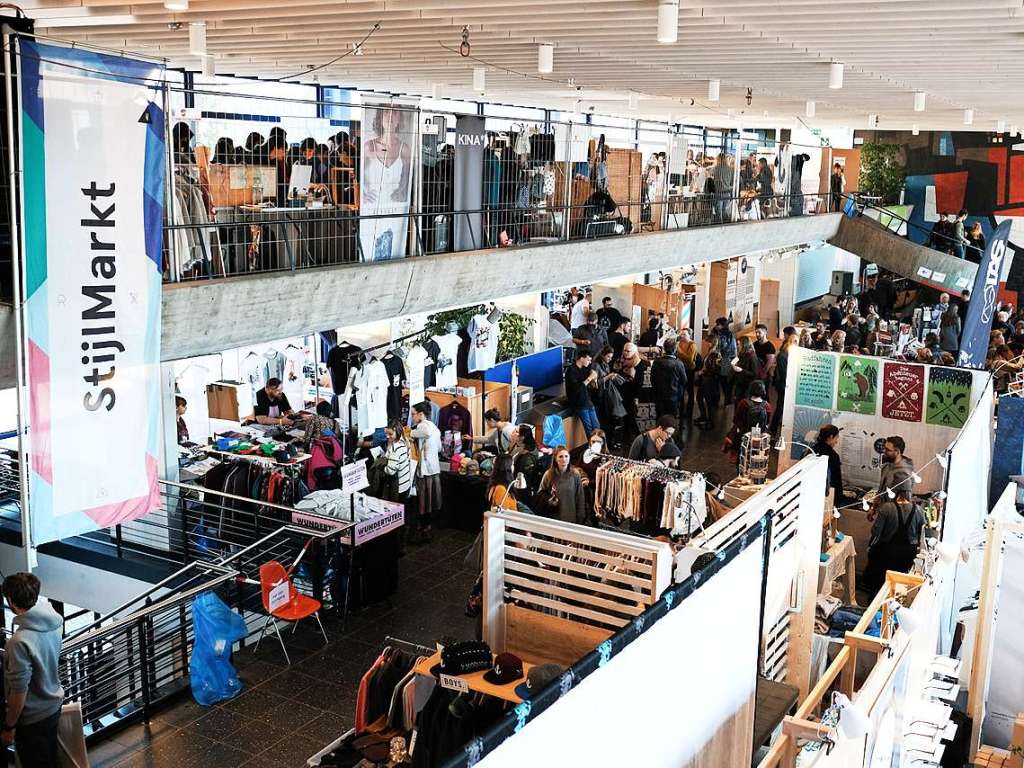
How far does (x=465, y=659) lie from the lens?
182 inches

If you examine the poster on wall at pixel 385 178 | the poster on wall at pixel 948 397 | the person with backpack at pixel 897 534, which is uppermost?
the poster on wall at pixel 385 178

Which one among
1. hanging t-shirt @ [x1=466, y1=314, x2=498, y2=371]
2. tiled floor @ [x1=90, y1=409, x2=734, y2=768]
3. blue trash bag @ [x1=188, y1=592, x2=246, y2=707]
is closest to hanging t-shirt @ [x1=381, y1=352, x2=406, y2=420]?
hanging t-shirt @ [x1=466, y1=314, x2=498, y2=371]

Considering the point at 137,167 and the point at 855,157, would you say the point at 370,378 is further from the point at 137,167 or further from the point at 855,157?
the point at 855,157

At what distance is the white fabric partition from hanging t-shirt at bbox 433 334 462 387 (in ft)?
28.2

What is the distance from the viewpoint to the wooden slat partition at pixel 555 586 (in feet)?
16.0

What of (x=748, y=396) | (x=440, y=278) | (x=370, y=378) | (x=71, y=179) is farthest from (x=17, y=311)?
(x=748, y=396)

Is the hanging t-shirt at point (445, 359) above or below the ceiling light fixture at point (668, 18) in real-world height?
below

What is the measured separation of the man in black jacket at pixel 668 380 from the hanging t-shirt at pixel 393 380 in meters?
4.01

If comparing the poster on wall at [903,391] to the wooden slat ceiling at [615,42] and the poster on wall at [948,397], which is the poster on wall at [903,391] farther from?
the wooden slat ceiling at [615,42]

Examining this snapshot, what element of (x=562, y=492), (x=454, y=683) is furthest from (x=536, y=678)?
(x=562, y=492)

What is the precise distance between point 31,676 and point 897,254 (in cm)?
1939

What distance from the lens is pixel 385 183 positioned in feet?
30.5

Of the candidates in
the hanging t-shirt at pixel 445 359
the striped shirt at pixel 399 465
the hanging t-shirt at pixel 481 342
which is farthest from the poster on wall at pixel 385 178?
the hanging t-shirt at pixel 481 342

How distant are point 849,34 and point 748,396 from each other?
4533mm
